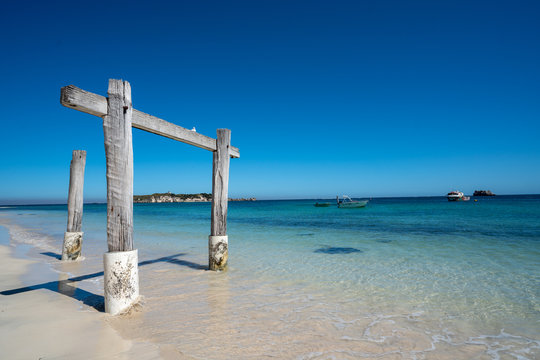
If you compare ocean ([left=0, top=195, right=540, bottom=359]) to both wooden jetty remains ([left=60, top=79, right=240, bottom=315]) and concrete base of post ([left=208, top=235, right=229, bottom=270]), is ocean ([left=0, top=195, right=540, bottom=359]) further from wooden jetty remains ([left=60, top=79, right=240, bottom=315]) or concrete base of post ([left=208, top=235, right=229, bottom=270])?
wooden jetty remains ([left=60, top=79, right=240, bottom=315])

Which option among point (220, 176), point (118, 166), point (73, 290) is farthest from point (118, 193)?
point (73, 290)

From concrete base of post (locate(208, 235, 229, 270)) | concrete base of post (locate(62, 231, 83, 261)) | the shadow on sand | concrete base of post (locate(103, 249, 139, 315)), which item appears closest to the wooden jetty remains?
concrete base of post (locate(103, 249, 139, 315))

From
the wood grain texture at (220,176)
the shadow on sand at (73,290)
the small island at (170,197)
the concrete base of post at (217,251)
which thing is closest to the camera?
→ the shadow on sand at (73,290)

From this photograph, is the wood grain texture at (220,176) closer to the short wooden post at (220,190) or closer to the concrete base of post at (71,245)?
the short wooden post at (220,190)

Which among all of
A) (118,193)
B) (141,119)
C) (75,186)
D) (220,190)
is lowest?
(118,193)

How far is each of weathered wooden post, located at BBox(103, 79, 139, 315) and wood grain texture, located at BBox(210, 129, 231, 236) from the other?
247 cm

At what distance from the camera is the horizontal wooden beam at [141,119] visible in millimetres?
3545

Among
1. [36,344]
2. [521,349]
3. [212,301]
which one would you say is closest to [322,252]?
[212,301]

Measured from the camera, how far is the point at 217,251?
22.8ft

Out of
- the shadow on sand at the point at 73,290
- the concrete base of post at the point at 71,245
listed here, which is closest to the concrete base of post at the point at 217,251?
the shadow on sand at the point at 73,290

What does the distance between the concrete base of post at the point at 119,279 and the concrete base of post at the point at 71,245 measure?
517cm

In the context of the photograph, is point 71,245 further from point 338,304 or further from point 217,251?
point 338,304

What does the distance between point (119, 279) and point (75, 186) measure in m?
5.42

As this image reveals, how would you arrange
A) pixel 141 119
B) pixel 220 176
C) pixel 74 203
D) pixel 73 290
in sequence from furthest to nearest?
pixel 74 203 → pixel 220 176 → pixel 73 290 → pixel 141 119
